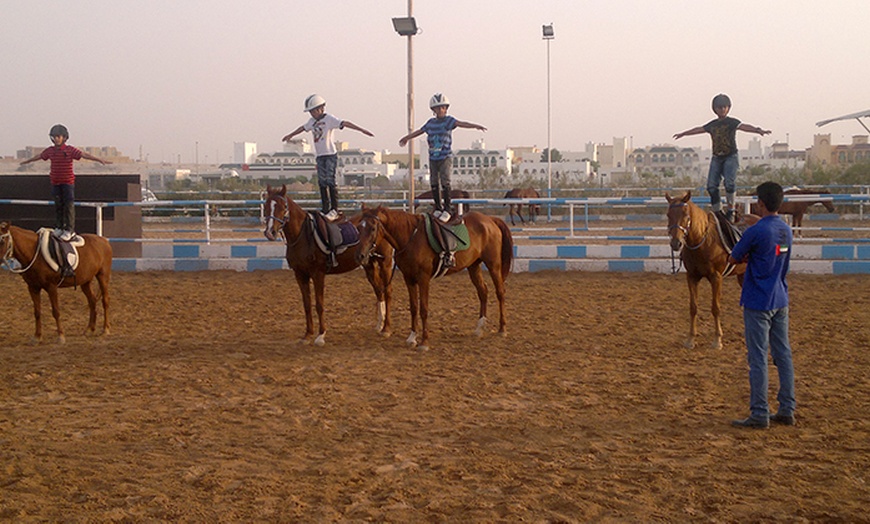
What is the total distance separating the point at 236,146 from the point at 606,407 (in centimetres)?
10142

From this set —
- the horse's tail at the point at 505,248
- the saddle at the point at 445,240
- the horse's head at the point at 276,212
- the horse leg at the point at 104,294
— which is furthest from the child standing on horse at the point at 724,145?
A: the horse leg at the point at 104,294

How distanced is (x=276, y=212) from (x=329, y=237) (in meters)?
0.63

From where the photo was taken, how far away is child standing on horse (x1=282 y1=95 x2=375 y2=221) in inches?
403

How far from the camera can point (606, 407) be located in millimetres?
6152

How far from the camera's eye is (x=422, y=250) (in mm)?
8633

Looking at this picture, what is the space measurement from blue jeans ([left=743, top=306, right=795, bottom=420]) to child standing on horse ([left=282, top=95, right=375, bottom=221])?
572 centimetres

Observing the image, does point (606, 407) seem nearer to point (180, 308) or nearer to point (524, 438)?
point (524, 438)

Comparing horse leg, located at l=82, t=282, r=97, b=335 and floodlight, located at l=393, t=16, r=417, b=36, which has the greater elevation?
floodlight, located at l=393, t=16, r=417, b=36

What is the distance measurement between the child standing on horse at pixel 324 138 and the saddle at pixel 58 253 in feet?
9.38

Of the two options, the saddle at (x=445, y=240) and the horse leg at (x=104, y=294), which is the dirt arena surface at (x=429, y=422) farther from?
the saddle at (x=445, y=240)

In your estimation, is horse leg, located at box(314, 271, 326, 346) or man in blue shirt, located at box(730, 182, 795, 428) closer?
man in blue shirt, located at box(730, 182, 795, 428)

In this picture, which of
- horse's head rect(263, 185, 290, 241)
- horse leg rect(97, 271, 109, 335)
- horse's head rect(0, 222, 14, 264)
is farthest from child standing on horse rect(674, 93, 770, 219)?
horse's head rect(0, 222, 14, 264)

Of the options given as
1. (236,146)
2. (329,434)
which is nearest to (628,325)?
(329,434)

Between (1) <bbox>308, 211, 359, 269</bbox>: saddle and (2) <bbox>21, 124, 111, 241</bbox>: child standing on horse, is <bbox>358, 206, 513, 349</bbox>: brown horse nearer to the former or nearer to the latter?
(1) <bbox>308, 211, 359, 269</bbox>: saddle
